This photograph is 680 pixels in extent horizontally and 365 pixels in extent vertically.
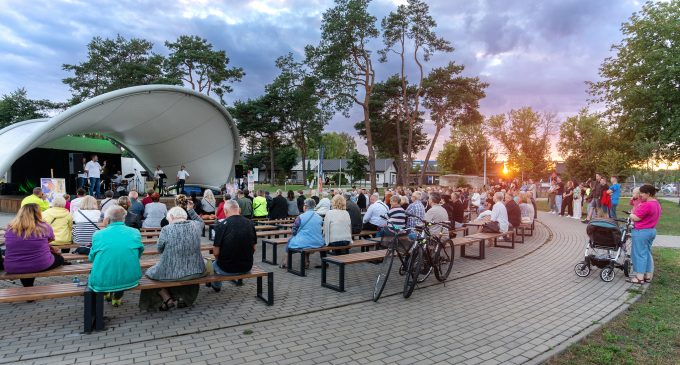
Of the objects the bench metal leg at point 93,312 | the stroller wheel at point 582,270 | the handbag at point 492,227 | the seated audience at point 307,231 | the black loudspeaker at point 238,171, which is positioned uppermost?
the black loudspeaker at point 238,171

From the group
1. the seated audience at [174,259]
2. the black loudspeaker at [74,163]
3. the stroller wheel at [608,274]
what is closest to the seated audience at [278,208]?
the seated audience at [174,259]

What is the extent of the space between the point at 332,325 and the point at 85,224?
469 centimetres

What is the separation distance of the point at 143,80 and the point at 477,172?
5130 centimetres

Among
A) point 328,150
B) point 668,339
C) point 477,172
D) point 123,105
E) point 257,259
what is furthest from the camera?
point 328,150

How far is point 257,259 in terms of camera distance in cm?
830

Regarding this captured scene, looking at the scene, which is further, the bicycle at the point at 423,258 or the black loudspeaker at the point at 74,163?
the black loudspeaker at the point at 74,163

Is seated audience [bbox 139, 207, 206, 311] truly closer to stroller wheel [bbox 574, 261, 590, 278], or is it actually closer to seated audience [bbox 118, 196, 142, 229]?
seated audience [bbox 118, 196, 142, 229]

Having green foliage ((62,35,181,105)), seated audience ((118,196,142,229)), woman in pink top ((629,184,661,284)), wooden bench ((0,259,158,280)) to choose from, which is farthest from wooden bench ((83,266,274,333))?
green foliage ((62,35,181,105))

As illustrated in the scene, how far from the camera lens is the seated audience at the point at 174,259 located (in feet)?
15.3

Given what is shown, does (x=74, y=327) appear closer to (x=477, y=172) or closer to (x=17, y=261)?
(x=17, y=261)

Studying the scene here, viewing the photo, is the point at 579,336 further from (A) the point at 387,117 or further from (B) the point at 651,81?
(A) the point at 387,117

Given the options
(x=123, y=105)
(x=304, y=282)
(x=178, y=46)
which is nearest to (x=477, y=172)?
(x=178, y=46)

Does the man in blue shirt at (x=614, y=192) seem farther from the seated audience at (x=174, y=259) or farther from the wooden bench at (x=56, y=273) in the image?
the wooden bench at (x=56, y=273)

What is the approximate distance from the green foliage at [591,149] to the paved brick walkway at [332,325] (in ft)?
86.7
